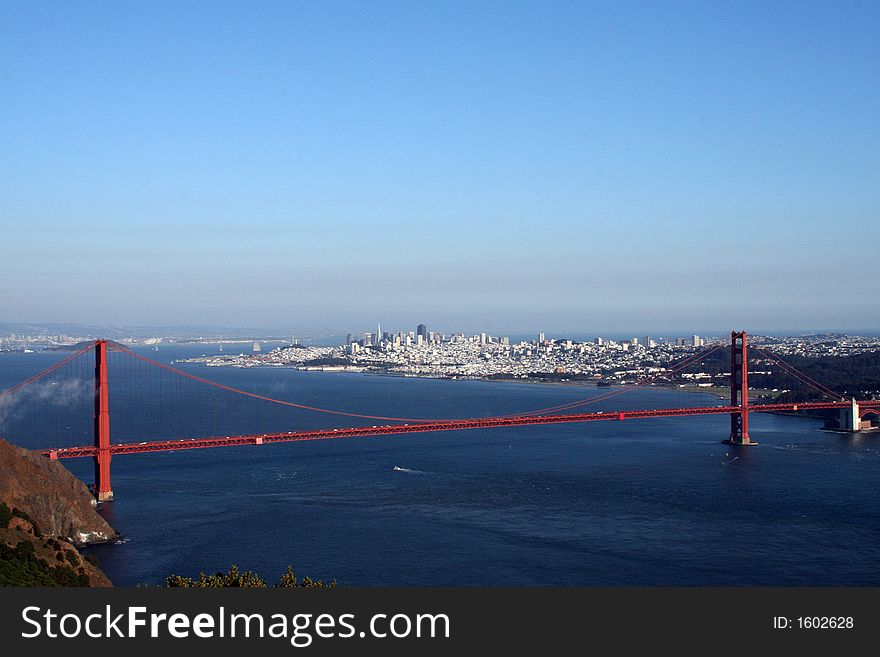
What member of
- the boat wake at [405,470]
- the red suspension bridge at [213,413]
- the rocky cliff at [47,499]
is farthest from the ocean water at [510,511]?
the red suspension bridge at [213,413]

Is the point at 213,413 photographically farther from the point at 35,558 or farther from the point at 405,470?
the point at 35,558

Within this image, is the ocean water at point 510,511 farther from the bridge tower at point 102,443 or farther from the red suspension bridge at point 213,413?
the red suspension bridge at point 213,413

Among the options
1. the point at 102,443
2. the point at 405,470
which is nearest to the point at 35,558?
the point at 102,443

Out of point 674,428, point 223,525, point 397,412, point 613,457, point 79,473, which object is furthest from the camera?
point 397,412

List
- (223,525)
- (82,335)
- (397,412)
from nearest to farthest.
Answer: (223,525) < (397,412) < (82,335)

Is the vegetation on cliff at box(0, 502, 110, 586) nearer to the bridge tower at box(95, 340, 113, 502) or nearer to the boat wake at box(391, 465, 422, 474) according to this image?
the bridge tower at box(95, 340, 113, 502)

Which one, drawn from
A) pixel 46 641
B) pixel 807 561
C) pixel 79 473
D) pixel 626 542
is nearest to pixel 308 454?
pixel 79 473

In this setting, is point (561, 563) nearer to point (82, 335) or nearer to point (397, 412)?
point (397, 412)
